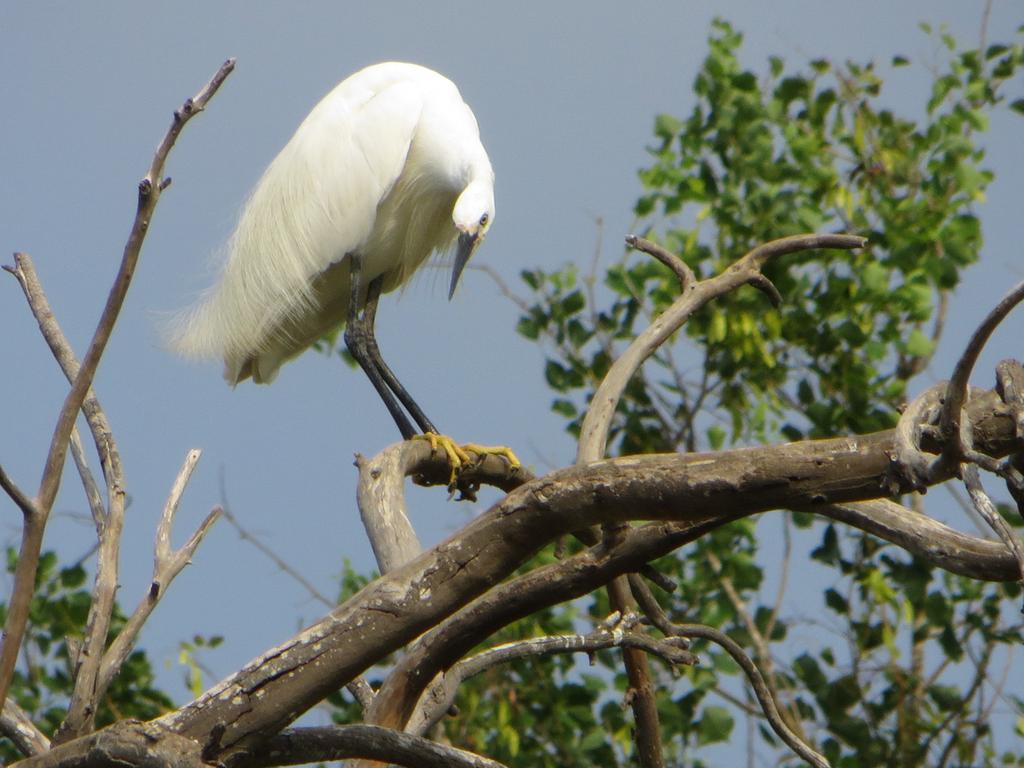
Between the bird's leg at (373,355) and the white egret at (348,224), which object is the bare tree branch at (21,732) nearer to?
the bird's leg at (373,355)

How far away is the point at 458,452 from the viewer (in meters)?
3.40

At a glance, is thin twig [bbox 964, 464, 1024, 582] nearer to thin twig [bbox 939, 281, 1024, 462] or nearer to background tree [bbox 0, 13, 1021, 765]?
thin twig [bbox 939, 281, 1024, 462]

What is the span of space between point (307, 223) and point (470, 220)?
782mm

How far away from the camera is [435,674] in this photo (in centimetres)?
220

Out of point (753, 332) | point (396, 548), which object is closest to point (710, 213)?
point (753, 332)

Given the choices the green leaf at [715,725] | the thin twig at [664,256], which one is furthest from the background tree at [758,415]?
the thin twig at [664,256]

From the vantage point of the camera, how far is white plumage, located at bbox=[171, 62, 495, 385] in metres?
4.52

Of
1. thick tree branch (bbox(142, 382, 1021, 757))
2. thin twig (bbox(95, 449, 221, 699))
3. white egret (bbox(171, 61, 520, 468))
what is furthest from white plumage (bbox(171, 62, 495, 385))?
thick tree branch (bbox(142, 382, 1021, 757))

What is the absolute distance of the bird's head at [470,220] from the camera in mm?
4059

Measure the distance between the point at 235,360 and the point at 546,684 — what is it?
161 cm

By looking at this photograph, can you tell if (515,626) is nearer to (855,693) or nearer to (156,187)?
(855,693)

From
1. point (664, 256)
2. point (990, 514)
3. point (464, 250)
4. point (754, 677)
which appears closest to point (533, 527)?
point (990, 514)

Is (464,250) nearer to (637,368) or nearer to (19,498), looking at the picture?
(637,368)

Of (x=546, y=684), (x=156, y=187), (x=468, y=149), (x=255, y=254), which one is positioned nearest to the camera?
(x=156, y=187)
